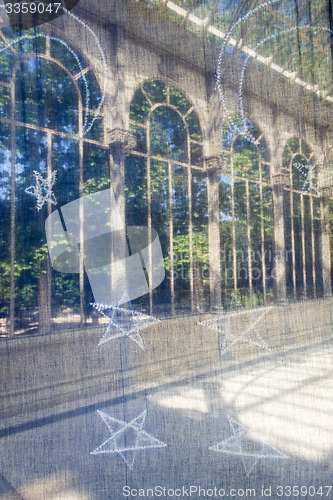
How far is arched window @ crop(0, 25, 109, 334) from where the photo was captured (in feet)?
4.11

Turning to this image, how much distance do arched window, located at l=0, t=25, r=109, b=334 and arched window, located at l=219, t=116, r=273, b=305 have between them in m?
0.57

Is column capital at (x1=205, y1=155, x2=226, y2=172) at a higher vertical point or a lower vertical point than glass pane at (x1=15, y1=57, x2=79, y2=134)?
Result: lower

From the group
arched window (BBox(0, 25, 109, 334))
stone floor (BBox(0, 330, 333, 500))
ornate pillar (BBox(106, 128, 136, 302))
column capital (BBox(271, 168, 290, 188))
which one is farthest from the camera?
column capital (BBox(271, 168, 290, 188))

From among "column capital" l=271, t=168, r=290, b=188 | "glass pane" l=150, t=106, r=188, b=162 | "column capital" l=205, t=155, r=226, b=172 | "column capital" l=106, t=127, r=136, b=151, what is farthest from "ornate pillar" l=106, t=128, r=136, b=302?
"column capital" l=271, t=168, r=290, b=188

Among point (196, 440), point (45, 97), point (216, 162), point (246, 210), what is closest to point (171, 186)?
point (216, 162)

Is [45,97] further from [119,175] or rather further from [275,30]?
[275,30]

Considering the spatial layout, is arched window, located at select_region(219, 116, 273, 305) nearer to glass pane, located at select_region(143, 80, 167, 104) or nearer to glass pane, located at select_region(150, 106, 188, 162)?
glass pane, located at select_region(150, 106, 188, 162)

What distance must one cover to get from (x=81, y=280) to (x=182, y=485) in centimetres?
82

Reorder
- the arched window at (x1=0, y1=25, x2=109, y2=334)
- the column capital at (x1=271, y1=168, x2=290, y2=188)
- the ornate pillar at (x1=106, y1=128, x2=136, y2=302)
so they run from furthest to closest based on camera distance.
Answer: the column capital at (x1=271, y1=168, x2=290, y2=188), the ornate pillar at (x1=106, y1=128, x2=136, y2=302), the arched window at (x1=0, y1=25, x2=109, y2=334)

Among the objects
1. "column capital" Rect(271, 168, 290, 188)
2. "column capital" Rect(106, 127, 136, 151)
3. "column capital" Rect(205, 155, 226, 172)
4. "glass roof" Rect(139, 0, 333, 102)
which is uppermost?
"glass roof" Rect(139, 0, 333, 102)

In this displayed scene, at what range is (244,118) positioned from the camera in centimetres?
144

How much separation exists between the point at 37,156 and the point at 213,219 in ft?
2.49

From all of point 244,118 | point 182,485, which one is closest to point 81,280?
point 182,485

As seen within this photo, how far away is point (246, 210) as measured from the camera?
1438 mm
